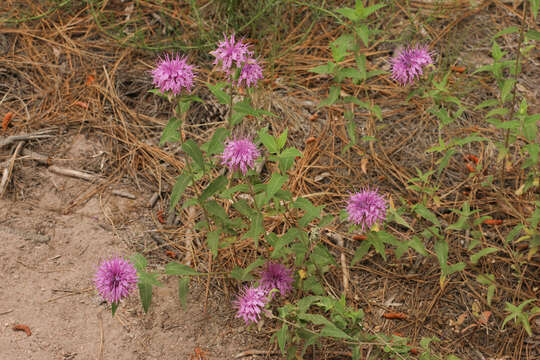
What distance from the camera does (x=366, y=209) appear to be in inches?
95.0

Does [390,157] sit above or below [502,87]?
below

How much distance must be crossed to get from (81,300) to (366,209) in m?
1.44

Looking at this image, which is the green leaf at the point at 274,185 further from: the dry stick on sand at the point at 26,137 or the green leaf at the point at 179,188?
the dry stick on sand at the point at 26,137

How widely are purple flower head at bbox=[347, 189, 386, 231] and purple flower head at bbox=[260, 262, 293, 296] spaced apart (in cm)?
42

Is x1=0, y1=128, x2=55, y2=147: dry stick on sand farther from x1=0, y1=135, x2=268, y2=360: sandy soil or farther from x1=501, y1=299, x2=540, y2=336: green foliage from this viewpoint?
x1=501, y1=299, x2=540, y2=336: green foliage

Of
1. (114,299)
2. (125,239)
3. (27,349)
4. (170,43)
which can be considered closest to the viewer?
(114,299)

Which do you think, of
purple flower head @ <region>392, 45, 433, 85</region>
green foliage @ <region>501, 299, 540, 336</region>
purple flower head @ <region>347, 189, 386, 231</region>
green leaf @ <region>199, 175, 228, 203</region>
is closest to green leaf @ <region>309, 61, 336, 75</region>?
purple flower head @ <region>392, 45, 433, 85</region>

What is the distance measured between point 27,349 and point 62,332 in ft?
0.53

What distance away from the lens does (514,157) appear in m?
3.25

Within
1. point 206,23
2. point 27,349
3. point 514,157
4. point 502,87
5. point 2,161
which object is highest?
point 502,87

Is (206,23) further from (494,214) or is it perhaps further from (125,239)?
(494,214)

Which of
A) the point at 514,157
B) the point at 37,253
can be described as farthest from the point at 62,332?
the point at 514,157

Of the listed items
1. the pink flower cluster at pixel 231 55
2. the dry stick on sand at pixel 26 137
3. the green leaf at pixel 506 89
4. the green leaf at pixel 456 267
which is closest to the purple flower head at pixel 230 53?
the pink flower cluster at pixel 231 55

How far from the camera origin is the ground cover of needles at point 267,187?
248cm
